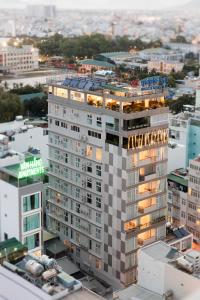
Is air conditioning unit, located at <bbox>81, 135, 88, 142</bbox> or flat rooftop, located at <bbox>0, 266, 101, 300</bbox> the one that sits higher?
air conditioning unit, located at <bbox>81, 135, 88, 142</bbox>

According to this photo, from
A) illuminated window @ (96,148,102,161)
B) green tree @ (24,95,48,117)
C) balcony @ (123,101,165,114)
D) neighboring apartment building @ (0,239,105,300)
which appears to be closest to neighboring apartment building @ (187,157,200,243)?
balcony @ (123,101,165,114)

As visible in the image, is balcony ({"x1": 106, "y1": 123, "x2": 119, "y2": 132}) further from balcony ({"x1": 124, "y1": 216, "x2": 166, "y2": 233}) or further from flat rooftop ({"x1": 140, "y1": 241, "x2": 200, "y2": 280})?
flat rooftop ({"x1": 140, "y1": 241, "x2": 200, "y2": 280})

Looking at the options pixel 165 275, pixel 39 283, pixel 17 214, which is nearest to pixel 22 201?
pixel 17 214

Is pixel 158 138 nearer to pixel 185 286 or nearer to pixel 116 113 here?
pixel 116 113

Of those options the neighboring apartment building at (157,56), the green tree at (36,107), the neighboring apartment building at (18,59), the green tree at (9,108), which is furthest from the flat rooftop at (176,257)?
the neighboring apartment building at (157,56)

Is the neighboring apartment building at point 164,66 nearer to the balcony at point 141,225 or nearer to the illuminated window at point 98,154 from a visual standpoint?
the balcony at point 141,225

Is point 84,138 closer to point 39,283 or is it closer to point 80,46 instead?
point 39,283

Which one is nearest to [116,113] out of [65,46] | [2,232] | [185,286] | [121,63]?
[2,232]
